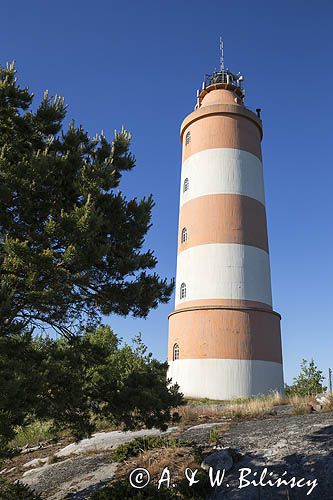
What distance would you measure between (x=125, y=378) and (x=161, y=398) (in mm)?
857

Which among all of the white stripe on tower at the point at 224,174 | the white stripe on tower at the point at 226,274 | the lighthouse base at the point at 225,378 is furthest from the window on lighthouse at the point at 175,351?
the white stripe on tower at the point at 224,174

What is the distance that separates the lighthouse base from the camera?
1994 cm

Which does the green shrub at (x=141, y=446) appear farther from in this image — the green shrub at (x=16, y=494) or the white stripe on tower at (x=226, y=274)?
the white stripe on tower at (x=226, y=274)

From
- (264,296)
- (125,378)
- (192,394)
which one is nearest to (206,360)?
(192,394)

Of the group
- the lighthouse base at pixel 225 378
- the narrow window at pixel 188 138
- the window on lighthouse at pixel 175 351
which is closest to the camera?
the lighthouse base at pixel 225 378

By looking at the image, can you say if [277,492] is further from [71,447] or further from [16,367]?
[71,447]

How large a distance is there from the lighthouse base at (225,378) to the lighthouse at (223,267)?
0.15 feet

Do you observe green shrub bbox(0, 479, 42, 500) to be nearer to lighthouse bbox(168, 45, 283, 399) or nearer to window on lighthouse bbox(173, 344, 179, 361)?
lighthouse bbox(168, 45, 283, 399)

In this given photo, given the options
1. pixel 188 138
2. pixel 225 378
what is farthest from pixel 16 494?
pixel 188 138

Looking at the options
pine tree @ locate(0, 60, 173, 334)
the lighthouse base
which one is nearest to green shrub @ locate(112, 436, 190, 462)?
pine tree @ locate(0, 60, 173, 334)

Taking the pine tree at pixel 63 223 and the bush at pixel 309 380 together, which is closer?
the pine tree at pixel 63 223

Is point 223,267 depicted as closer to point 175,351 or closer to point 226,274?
point 226,274

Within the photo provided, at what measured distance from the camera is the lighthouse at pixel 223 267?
20.5m

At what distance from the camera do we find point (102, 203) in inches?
331
